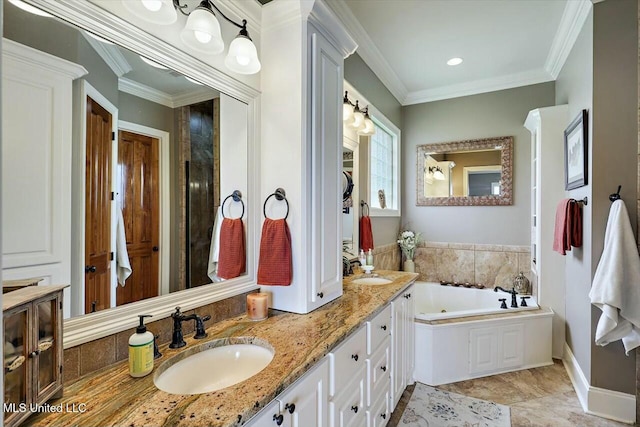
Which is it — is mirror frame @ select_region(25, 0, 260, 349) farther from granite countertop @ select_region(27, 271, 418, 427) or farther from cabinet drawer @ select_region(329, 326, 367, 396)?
cabinet drawer @ select_region(329, 326, 367, 396)

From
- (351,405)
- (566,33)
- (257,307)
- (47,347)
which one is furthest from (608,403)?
(47,347)

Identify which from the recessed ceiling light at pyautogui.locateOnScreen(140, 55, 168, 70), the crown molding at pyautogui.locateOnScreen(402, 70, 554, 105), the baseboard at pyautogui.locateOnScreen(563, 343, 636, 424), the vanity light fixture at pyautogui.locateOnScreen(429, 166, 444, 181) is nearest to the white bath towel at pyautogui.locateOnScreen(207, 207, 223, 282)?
the recessed ceiling light at pyautogui.locateOnScreen(140, 55, 168, 70)

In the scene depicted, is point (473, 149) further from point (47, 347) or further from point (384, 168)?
point (47, 347)

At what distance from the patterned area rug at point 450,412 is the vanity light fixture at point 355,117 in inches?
83.5

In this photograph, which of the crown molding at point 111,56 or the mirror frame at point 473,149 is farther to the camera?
the mirror frame at point 473,149

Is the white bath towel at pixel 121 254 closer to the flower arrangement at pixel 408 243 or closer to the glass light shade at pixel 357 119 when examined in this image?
the glass light shade at pixel 357 119

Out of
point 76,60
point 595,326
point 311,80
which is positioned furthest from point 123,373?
point 595,326

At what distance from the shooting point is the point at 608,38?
2023 mm

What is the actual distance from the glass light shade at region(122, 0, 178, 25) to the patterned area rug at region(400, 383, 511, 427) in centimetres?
251

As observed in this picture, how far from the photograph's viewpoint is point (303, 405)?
107cm

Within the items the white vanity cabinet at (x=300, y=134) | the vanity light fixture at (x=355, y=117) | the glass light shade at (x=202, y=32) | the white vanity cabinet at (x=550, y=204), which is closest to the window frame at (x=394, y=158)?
the vanity light fixture at (x=355, y=117)

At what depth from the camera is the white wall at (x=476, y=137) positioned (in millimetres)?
3443

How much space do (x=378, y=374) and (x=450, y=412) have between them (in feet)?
2.64

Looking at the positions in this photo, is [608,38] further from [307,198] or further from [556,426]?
[556,426]
